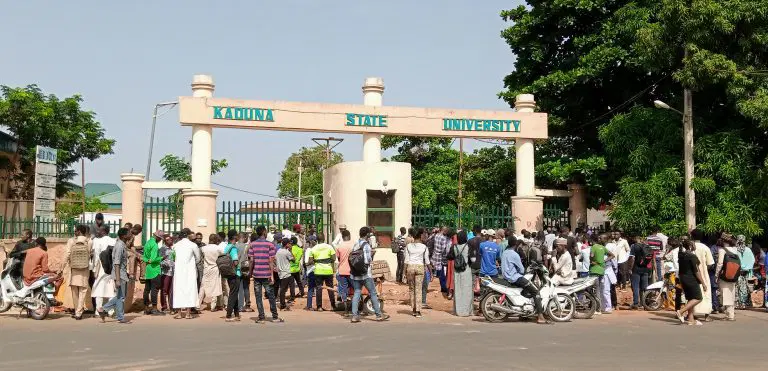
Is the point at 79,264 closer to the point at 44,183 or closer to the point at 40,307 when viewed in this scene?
the point at 40,307

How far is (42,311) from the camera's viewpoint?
46.1 ft

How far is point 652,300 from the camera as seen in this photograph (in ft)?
52.8

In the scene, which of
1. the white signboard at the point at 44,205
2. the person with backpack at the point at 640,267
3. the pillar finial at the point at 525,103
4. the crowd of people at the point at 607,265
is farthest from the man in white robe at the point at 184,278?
the pillar finial at the point at 525,103

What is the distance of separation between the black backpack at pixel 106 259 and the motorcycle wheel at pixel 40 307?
1267 mm

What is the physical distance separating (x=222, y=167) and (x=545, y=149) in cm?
1841

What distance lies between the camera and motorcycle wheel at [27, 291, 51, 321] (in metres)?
14.0

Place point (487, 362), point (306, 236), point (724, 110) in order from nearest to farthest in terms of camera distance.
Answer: point (487, 362)
point (306, 236)
point (724, 110)

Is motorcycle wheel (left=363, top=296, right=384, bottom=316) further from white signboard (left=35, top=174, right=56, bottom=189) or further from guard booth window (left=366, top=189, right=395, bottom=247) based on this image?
white signboard (left=35, top=174, right=56, bottom=189)

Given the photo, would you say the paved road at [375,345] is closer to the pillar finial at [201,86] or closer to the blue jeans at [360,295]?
the blue jeans at [360,295]

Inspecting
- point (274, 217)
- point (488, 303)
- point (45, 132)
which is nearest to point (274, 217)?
point (274, 217)

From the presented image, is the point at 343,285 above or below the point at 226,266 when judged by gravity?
below

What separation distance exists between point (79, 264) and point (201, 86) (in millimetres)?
8230

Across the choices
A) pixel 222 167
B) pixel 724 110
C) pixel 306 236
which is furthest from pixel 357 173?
pixel 222 167

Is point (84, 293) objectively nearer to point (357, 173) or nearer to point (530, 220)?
point (357, 173)
